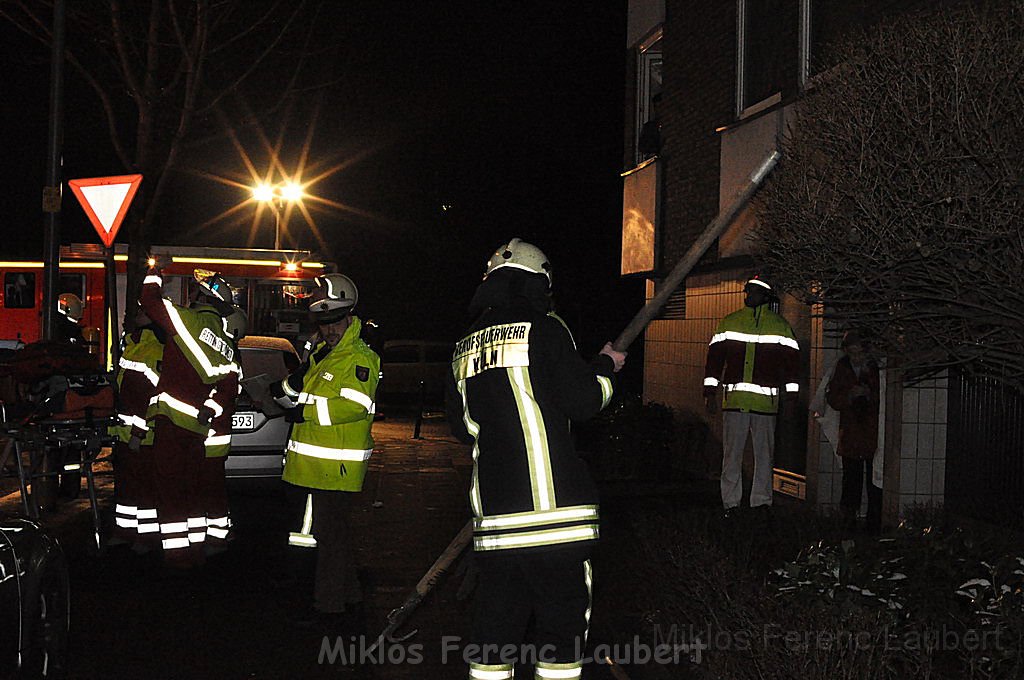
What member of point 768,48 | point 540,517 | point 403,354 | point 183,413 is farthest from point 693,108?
point 403,354

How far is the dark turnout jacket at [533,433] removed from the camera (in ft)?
14.4

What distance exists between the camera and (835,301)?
4977 mm

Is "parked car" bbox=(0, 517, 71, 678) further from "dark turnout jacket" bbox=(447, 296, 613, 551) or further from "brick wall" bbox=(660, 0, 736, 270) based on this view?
"brick wall" bbox=(660, 0, 736, 270)

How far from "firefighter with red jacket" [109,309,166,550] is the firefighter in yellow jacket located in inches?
67.3

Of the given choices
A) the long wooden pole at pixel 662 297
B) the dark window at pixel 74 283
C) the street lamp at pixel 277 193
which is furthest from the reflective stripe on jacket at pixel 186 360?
the street lamp at pixel 277 193

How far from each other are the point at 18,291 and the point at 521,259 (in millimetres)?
22148

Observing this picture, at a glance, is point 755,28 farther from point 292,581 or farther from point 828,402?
point 292,581

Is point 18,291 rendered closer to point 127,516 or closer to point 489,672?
point 127,516

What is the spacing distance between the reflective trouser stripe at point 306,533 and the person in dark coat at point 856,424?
171 inches

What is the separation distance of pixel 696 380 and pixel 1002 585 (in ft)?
27.4

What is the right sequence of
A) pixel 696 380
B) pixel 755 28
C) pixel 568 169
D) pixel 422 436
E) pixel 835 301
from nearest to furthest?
pixel 835 301 → pixel 755 28 → pixel 696 380 → pixel 422 436 → pixel 568 169

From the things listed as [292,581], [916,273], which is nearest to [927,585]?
[916,273]

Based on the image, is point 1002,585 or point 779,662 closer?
point 779,662

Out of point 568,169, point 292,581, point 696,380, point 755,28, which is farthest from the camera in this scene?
point 568,169
